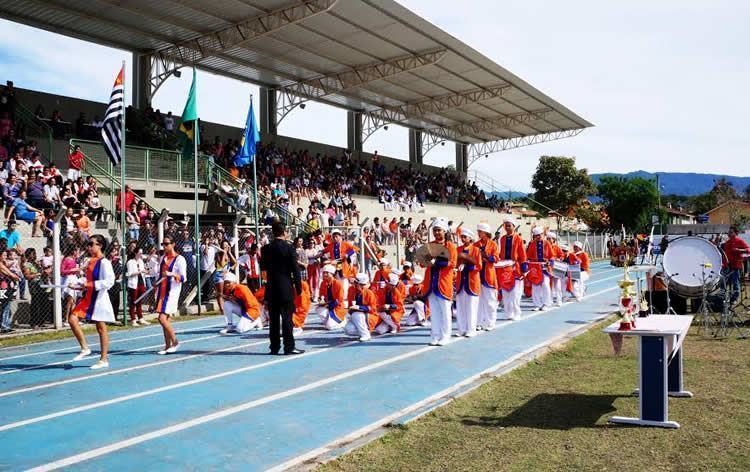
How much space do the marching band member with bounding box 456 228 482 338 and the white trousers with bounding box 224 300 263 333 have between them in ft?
13.9

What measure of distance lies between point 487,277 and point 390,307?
6.47 ft

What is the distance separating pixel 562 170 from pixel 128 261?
4890 cm

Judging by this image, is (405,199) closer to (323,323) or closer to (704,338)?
(323,323)

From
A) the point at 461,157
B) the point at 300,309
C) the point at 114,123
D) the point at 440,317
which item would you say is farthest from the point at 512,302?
the point at 461,157

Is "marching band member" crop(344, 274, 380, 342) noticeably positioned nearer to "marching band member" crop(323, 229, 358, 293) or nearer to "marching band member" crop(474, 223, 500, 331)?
"marching band member" crop(474, 223, 500, 331)

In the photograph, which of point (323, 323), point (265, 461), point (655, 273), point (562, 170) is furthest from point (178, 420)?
point (562, 170)

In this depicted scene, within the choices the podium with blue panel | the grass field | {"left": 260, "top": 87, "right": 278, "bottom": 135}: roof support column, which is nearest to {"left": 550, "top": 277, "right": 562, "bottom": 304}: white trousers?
the grass field

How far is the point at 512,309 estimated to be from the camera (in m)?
14.9

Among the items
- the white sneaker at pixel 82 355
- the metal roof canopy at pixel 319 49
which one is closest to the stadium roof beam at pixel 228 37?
the metal roof canopy at pixel 319 49

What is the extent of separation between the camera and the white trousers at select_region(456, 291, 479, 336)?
12434 mm

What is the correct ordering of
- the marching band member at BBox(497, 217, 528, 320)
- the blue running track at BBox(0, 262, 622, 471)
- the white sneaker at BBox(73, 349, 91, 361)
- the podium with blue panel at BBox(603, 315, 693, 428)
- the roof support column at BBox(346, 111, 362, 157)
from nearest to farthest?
1. the blue running track at BBox(0, 262, 622, 471)
2. the podium with blue panel at BBox(603, 315, 693, 428)
3. the white sneaker at BBox(73, 349, 91, 361)
4. the marching band member at BBox(497, 217, 528, 320)
5. the roof support column at BBox(346, 111, 362, 157)

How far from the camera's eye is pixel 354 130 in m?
41.3

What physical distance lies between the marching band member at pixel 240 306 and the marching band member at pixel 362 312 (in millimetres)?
2020

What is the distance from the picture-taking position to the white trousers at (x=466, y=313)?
12434mm
